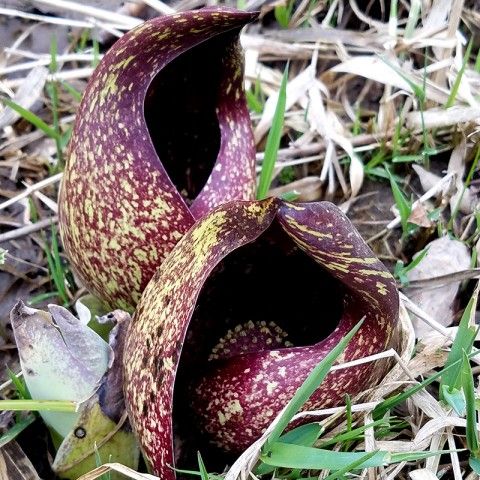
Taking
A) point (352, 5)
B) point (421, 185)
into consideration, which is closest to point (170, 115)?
point (421, 185)

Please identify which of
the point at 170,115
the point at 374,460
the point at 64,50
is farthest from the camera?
the point at 64,50

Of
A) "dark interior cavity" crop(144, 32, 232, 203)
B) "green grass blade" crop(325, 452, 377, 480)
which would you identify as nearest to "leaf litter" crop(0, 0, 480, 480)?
"green grass blade" crop(325, 452, 377, 480)

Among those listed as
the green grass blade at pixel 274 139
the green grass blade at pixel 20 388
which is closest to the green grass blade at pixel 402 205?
the green grass blade at pixel 274 139

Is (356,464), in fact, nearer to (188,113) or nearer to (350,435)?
(350,435)

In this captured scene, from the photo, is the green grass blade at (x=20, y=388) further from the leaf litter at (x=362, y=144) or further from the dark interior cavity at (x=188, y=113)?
the dark interior cavity at (x=188, y=113)

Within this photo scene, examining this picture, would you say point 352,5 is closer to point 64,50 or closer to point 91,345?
point 64,50

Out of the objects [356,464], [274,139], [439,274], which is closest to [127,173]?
[274,139]

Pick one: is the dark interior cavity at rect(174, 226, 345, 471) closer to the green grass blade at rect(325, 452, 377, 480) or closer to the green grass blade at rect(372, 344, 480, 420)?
the green grass blade at rect(372, 344, 480, 420)
